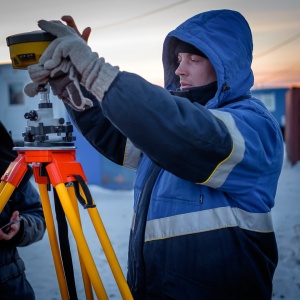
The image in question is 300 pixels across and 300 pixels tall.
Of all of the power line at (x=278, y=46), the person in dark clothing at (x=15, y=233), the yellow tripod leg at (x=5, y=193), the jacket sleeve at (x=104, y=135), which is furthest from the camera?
the power line at (x=278, y=46)

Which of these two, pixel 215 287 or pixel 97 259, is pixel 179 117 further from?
pixel 97 259

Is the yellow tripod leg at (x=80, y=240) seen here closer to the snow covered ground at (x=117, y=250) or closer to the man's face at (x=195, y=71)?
the man's face at (x=195, y=71)

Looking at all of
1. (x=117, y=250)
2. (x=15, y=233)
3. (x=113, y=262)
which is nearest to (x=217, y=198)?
(x=113, y=262)

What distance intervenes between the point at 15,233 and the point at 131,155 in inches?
24.2

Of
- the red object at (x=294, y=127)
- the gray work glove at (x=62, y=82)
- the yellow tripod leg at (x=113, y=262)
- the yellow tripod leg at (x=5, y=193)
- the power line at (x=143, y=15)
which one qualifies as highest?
the power line at (x=143, y=15)

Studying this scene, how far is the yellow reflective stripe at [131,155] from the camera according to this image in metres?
1.62

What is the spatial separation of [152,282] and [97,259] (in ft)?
8.87

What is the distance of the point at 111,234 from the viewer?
15.8ft

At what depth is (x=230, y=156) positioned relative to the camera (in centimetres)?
117

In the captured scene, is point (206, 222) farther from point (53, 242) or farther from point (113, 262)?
point (53, 242)

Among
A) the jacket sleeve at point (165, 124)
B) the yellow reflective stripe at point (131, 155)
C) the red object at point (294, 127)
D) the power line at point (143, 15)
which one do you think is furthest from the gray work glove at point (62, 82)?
the red object at point (294, 127)

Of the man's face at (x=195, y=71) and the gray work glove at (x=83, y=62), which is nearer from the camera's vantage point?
the gray work glove at (x=83, y=62)

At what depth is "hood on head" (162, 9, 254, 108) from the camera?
1.39 m

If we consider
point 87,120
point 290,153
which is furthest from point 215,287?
point 290,153
